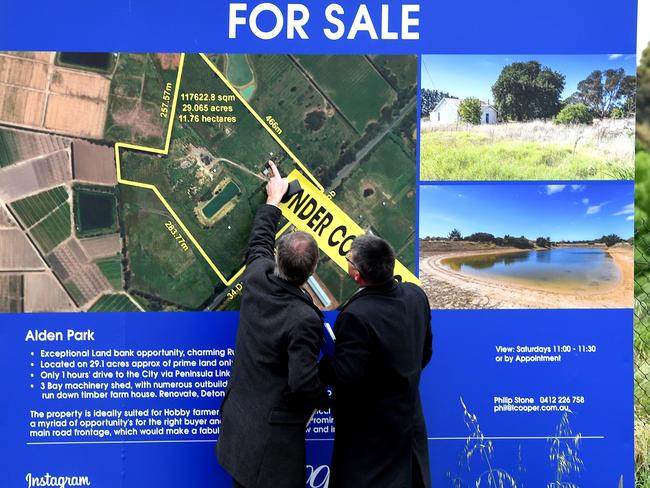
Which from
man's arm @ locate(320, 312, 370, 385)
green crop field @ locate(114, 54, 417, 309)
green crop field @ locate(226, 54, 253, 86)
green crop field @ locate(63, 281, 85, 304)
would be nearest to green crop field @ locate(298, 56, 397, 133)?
green crop field @ locate(114, 54, 417, 309)

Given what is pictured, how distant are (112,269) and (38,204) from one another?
0.51m

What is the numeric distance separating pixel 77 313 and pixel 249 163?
46.5 inches

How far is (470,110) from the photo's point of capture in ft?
11.2

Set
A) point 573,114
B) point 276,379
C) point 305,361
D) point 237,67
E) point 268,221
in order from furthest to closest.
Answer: point 573,114 → point 237,67 → point 268,221 → point 276,379 → point 305,361

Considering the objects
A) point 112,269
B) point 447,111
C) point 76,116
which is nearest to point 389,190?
point 447,111

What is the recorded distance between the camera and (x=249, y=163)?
3361 millimetres

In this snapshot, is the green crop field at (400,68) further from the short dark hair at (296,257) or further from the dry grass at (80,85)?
the dry grass at (80,85)

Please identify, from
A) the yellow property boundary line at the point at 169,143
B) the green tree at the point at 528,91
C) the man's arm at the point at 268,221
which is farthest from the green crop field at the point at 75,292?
the green tree at the point at 528,91

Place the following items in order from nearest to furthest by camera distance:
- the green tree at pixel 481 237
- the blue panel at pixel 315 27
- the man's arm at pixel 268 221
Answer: the man's arm at pixel 268 221
the blue panel at pixel 315 27
the green tree at pixel 481 237

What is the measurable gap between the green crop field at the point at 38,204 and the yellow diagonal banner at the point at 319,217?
3.78 ft

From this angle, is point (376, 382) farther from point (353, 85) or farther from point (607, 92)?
point (607, 92)

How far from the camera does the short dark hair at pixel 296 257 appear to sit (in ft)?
8.85

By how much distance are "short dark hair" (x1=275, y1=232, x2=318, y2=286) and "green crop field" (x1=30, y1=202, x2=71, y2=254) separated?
4.22 feet

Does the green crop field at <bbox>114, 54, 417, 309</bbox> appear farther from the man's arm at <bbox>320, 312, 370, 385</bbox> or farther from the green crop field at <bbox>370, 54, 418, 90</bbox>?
the man's arm at <bbox>320, 312, 370, 385</bbox>
